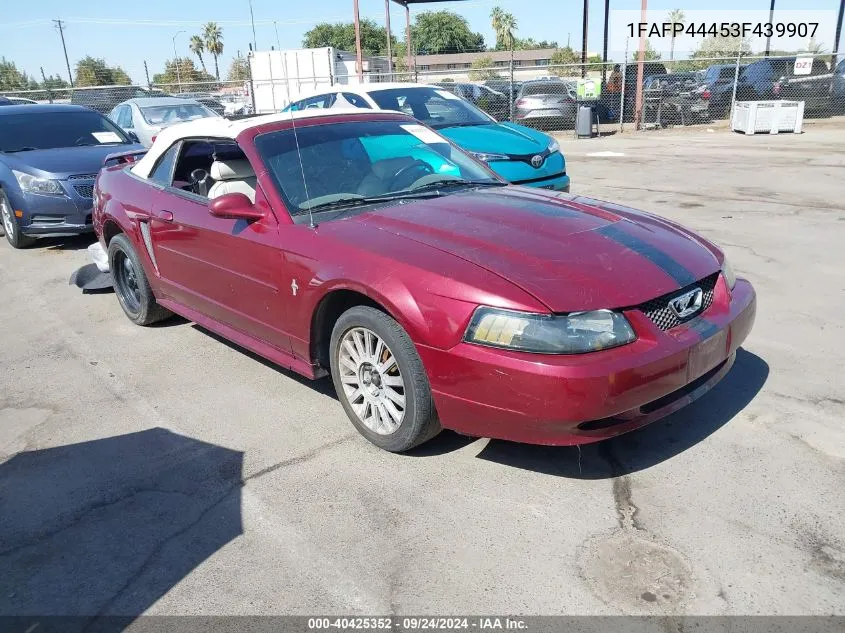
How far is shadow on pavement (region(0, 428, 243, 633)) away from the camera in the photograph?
262 cm

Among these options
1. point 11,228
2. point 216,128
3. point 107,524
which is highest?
point 216,128

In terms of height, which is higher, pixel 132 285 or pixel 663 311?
pixel 663 311

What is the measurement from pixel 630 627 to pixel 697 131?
2020 cm

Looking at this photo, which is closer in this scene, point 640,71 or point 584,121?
point 584,121

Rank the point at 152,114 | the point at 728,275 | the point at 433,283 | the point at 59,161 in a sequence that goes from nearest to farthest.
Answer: the point at 433,283 < the point at 728,275 < the point at 59,161 < the point at 152,114

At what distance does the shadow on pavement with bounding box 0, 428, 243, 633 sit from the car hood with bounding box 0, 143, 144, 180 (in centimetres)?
548

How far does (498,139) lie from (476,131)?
0.37 meters

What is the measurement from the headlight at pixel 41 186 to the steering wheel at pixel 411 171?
5559 millimetres

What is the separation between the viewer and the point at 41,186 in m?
8.15

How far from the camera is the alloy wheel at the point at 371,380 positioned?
11.0 feet

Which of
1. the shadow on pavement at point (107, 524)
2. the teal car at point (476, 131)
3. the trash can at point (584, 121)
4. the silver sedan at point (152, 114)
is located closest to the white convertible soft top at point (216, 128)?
the shadow on pavement at point (107, 524)

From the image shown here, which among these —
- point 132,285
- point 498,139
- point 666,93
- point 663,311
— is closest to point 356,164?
point 663,311

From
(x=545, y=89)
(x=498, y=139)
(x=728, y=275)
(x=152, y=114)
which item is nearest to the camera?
(x=728, y=275)

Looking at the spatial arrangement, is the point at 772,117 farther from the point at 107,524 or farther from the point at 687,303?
the point at 107,524
